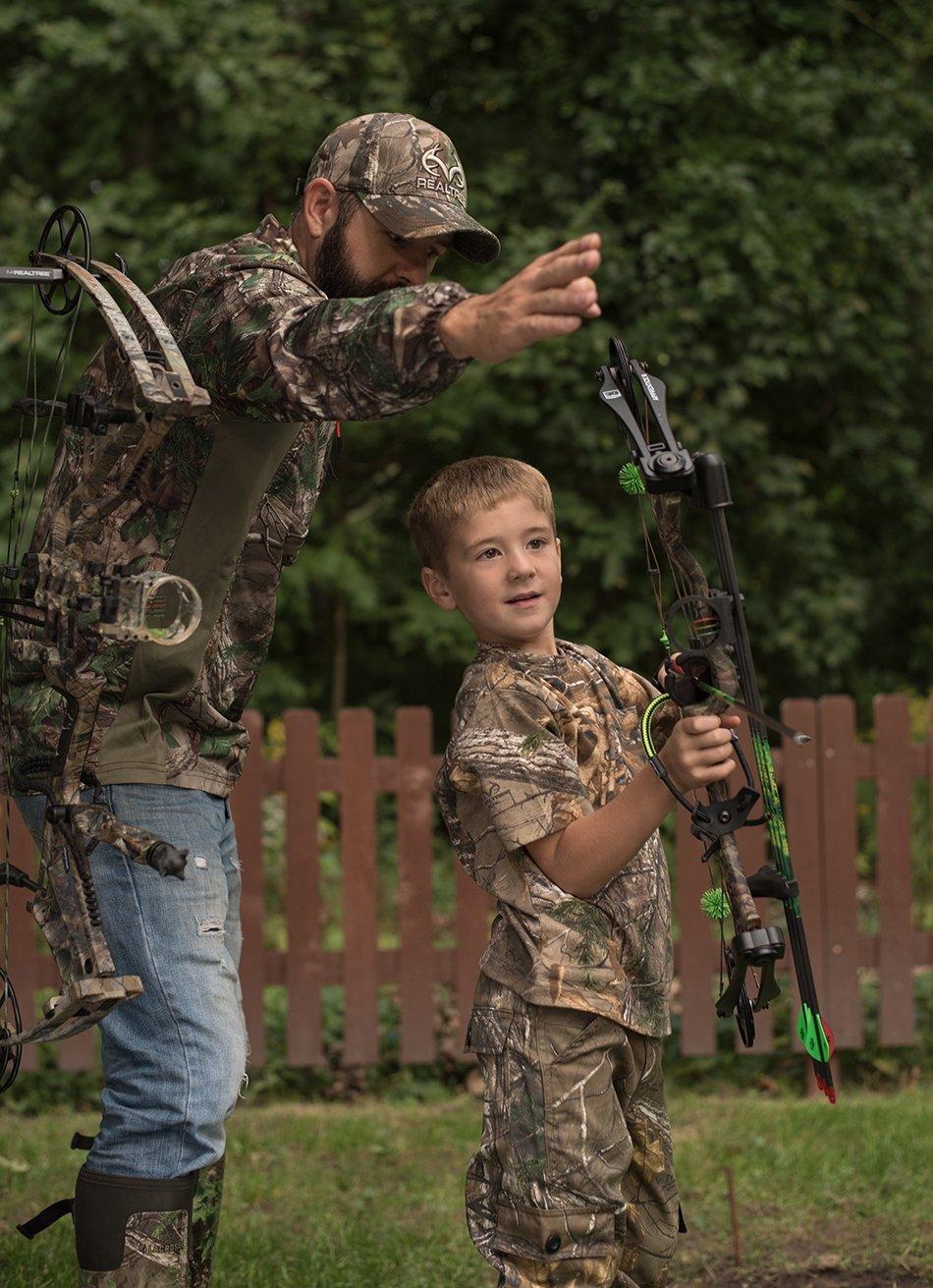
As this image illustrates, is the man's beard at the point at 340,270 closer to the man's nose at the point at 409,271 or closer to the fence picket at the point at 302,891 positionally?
the man's nose at the point at 409,271

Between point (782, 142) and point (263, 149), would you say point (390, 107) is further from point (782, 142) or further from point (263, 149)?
point (782, 142)

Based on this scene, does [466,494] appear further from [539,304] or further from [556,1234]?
[556,1234]

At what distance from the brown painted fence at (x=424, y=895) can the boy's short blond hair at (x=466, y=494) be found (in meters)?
2.56

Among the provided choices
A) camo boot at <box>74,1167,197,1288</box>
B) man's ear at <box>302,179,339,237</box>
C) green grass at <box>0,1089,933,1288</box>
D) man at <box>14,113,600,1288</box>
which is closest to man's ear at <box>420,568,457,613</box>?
man at <box>14,113,600,1288</box>

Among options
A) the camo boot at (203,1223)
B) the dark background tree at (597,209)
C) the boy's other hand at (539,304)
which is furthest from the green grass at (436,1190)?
the dark background tree at (597,209)

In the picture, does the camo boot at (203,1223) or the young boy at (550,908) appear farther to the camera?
the camo boot at (203,1223)

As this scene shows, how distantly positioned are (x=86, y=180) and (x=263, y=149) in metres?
0.94

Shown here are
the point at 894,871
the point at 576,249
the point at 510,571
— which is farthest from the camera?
the point at 894,871

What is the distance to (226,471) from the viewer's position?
245 centimetres

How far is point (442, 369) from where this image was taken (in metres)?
1.99

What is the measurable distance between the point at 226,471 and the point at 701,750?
86cm

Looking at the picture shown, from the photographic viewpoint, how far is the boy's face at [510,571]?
9.11 ft

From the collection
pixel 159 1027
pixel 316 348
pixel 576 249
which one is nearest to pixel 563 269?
pixel 576 249

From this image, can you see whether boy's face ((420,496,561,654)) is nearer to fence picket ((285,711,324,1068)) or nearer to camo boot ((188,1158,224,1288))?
camo boot ((188,1158,224,1288))
